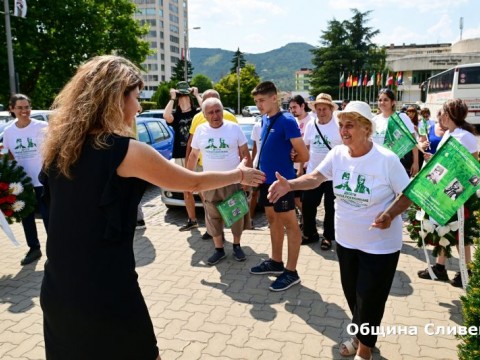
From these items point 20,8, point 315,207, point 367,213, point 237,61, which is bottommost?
point 315,207

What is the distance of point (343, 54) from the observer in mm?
66375

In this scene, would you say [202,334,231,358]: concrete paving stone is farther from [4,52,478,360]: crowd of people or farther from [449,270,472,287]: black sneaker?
[449,270,472,287]: black sneaker

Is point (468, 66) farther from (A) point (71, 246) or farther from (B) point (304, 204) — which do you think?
(A) point (71, 246)

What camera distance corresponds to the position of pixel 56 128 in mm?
1880

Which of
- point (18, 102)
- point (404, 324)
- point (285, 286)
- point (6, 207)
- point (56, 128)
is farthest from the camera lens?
point (18, 102)

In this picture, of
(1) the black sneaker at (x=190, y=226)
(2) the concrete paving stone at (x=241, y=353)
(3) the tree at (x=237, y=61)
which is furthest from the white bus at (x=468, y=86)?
(3) the tree at (x=237, y=61)

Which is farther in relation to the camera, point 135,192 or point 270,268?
point 270,268

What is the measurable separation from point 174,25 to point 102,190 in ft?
432

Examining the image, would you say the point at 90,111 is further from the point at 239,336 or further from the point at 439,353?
the point at 439,353

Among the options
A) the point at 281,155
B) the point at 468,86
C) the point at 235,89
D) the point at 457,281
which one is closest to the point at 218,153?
the point at 281,155

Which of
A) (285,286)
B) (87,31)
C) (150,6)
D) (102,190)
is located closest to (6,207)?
(285,286)

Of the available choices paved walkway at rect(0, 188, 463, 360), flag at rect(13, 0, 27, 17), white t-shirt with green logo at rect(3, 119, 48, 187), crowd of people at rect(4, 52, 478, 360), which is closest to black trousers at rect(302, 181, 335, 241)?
paved walkway at rect(0, 188, 463, 360)

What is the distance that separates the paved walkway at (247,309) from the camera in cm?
342

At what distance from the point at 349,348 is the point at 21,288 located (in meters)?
3.70
